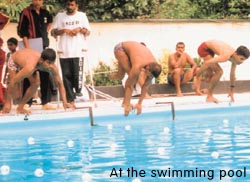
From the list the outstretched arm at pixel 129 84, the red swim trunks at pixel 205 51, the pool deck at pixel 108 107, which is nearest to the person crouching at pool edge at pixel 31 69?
the pool deck at pixel 108 107

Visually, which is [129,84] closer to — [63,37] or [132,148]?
[132,148]

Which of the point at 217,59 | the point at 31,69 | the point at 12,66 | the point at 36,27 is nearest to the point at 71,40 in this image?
the point at 36,27

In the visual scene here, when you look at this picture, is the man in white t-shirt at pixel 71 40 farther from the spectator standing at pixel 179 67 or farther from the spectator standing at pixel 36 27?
the spectator standing at pixel 179 67

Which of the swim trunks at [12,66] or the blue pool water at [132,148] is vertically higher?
the swim trunks at [12,66]

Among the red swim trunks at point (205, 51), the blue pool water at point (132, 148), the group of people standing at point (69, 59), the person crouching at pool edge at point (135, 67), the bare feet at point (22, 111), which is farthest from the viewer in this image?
the red swim trunks at point (205, 51)

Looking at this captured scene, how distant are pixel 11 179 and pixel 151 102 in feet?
19.6

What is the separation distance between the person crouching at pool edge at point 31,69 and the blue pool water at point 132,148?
59 cm

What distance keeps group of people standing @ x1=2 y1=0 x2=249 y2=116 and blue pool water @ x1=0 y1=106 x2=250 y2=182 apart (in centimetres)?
51

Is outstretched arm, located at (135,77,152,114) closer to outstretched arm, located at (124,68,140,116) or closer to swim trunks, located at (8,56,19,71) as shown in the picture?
outstretched arm, located at (124,68,140,116)

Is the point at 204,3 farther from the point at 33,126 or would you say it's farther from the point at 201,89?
the point at 33,126

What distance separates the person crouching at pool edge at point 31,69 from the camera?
11250 millimetres

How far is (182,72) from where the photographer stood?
15.8 m

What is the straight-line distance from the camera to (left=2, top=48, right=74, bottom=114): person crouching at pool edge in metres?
11.2

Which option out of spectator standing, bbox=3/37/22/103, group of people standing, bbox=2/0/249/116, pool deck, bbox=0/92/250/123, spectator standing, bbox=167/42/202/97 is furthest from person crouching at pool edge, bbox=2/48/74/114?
spectator standing, bbox=167/42/202/97
